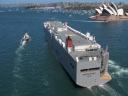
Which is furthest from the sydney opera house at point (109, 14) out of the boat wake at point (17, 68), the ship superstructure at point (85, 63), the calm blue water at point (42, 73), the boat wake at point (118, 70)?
the ship superstructure at point (85, 63)

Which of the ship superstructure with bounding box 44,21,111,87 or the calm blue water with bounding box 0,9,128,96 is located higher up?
the ship superstructure with bounding box 44,21,111,87

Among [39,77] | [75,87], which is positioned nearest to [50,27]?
[39,77]

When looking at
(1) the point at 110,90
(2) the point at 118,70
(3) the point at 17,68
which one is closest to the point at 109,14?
(2) the point at 118,70

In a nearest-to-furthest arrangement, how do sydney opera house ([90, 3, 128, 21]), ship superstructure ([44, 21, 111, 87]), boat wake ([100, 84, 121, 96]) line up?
boat wake ([100, 84, 121, 96]) → ship superstructure ([44, 21, 111, 87]) → sydney opera house ([90, 3, 128, 21])

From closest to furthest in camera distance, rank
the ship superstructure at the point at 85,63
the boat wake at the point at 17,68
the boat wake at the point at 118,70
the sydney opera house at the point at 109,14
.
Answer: the ship superstructure at the point at 85,63, the boat wake at the point at 17,68, the boat wake at the point at 118,70, the sydney opera house at the point at 109,14

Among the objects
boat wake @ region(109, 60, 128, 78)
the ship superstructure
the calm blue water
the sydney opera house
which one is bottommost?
the sydney opera house

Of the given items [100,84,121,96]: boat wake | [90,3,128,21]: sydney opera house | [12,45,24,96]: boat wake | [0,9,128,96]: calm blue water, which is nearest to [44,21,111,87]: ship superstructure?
[100,84,121,96]: boat wake

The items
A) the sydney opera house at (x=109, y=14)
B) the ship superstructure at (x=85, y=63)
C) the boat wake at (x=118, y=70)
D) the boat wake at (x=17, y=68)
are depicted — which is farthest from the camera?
the sydney opera house at (x=109, y=14)

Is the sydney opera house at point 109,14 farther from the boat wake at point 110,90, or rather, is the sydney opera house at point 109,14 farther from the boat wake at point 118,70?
the boat wake at point 110,90

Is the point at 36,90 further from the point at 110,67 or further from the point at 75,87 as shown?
the point at 110,67

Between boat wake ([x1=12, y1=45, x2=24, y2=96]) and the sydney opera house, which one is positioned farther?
the sydney opera house

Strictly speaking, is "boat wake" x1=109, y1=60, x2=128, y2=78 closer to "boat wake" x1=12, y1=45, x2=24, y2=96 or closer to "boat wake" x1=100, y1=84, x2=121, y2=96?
"boat wake" x1=100, y1=84, x2=121, y2=96
